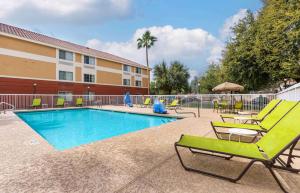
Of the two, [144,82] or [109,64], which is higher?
[109,64]

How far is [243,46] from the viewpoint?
51.5 feet

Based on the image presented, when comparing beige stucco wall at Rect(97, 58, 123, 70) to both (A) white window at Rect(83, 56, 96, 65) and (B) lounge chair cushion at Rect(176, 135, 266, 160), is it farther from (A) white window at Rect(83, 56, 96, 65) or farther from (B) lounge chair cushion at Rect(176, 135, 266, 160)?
(B) lounge chair cushion at Rect(176, 135, 266, 160)

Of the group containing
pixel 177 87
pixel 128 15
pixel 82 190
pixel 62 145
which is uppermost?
pixel 128 15

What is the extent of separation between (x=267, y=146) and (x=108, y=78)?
27670 mm

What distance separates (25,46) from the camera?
19531mm

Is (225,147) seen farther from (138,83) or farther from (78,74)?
(138,83)

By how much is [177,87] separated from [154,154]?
107 ft

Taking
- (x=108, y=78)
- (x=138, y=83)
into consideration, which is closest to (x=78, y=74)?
(x=108, y=78)

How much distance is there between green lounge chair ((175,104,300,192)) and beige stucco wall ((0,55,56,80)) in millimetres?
20756

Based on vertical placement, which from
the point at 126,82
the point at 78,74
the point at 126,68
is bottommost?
the point at 126,82

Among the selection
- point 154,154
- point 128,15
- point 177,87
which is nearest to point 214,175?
point 154,154

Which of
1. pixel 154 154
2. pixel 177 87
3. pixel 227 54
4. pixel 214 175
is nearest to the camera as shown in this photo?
pixel 214 175

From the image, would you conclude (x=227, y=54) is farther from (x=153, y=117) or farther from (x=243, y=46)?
(x=153, y=117)

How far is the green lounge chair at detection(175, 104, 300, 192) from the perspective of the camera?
8.28 feet
